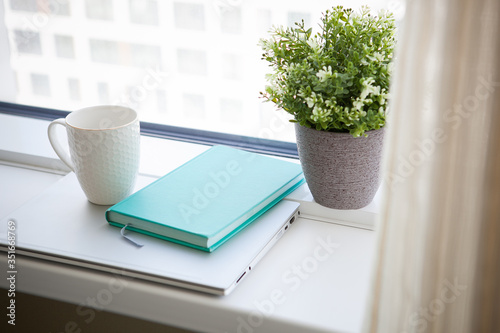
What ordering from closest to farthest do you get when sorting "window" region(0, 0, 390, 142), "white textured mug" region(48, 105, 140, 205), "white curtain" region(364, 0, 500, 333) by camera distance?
"white curtain" region(364, 0, 500, 333) → "white textured mug" region(48, 105, 140, 205) → "window" region(0, 0, 390, 142)

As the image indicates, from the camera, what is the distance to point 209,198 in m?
0.90

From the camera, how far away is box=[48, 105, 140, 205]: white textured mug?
0.87 metres

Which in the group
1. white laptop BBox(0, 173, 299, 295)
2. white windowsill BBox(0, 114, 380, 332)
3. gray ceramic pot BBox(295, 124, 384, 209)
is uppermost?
gray ceramic pot BBox(295, 124, 384, 209)

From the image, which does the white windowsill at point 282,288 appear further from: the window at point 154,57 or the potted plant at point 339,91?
the window at point 154,57

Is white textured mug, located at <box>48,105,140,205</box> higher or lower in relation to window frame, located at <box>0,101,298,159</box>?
higher

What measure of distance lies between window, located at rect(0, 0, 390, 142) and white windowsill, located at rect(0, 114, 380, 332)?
0.30 meters

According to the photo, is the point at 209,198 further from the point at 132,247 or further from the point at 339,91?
the point at 339,91

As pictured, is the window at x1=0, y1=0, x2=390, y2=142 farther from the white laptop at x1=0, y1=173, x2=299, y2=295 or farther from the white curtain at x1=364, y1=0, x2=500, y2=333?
the white curtain at x1=364, y1=0, x2=500, y2=333

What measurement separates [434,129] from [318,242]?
37 centimetres

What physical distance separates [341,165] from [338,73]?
14 centimetres

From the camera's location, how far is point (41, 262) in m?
0.83

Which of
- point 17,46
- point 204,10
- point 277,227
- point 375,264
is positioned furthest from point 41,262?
point 17,46

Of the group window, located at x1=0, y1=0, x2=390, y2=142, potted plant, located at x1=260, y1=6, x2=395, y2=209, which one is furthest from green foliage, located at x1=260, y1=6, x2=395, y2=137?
window, located at x1=0, y1=0, x2=390, y2=142

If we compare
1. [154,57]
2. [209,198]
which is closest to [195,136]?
[154,57]
